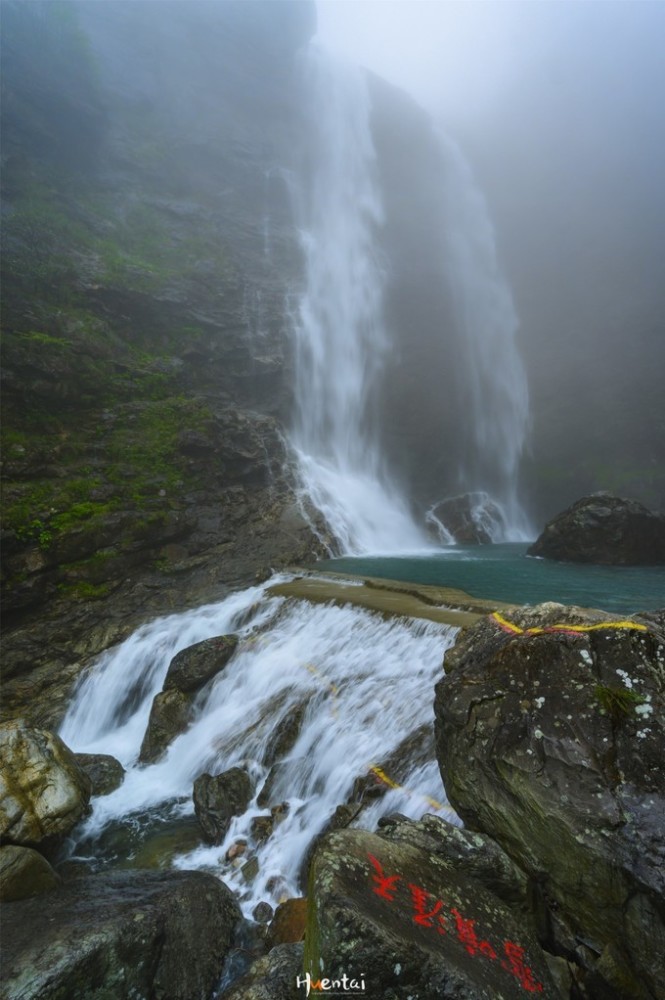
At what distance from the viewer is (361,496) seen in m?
23.6

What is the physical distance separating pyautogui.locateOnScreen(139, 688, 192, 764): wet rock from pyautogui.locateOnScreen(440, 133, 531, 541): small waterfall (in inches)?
871

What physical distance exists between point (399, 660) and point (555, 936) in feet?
14.0

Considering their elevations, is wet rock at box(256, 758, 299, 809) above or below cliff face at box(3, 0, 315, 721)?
below

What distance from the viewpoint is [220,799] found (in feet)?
20.4

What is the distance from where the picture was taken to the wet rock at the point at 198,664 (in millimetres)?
9039

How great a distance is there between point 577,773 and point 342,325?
97.8 ft

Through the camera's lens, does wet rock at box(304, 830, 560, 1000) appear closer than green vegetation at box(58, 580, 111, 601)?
Yes

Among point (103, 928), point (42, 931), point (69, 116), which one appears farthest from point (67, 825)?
point (69, 116)

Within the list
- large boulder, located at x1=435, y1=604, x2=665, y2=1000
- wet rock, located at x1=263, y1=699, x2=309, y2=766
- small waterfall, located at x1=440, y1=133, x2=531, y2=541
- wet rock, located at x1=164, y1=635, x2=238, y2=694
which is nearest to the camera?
large boulder, located at x1=435, y1=604, x2=665, y2=1000

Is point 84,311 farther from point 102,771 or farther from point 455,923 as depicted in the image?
point 455,923

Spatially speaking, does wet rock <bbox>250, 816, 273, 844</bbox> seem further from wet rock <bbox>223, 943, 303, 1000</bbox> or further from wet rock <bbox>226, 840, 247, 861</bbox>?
wet rock <bbox>223, 943, 303, 1000</bbox>

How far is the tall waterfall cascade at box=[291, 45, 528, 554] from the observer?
24266 mm

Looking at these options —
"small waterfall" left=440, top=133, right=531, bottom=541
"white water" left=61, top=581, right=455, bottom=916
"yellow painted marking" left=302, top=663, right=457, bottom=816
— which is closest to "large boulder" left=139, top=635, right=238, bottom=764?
"white water" left=61, top=581, right=455, bottom=916

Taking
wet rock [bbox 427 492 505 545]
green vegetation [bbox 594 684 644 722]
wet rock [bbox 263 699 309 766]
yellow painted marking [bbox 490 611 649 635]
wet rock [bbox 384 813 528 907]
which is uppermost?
yellow painted marking [bbox 490 611 649 635]
